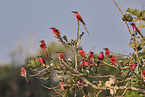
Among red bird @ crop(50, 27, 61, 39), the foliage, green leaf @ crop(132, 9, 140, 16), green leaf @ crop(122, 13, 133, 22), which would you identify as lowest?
the foliage

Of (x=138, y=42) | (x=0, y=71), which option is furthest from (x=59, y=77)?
(x=0, y=71)

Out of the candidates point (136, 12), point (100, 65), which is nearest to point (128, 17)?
point (136, 12)

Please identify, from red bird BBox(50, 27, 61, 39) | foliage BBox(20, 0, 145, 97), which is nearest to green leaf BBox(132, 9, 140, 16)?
foliage BBox(20, 0, 145, 97)

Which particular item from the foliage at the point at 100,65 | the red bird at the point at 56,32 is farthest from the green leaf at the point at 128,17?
the red bird at the point at 56,32

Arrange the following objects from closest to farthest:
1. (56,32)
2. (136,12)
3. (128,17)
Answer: (128,17)
(136,12)
(56,32)

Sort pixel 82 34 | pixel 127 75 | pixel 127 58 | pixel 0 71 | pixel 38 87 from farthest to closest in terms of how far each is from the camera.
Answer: pixel 0 71
pixel 38 87
pixel 82 34
pixel 127 58
pixel 127 75

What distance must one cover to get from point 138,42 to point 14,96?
3285 cm

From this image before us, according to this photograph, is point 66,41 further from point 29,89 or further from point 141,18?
point 29,89

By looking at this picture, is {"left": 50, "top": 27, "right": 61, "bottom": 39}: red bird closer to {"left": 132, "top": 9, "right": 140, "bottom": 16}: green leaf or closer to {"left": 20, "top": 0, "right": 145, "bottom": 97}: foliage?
{"left": 20, "top": 0, "right": 145, "bottom": 97}: foliage

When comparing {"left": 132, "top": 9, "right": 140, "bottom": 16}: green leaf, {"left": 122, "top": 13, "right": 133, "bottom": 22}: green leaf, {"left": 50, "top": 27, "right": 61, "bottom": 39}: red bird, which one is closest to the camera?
{"left": 122, "top": 13, "right": 133, "bottom": 22}: green leaf

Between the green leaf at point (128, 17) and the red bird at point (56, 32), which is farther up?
the green leaf at point (128, 17)

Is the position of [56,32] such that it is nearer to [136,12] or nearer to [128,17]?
[128,17]

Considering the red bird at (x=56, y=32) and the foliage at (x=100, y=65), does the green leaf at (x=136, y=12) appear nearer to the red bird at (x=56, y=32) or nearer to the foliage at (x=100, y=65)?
the foliage at (x=100, y=65)

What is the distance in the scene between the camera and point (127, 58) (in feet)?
14.3
